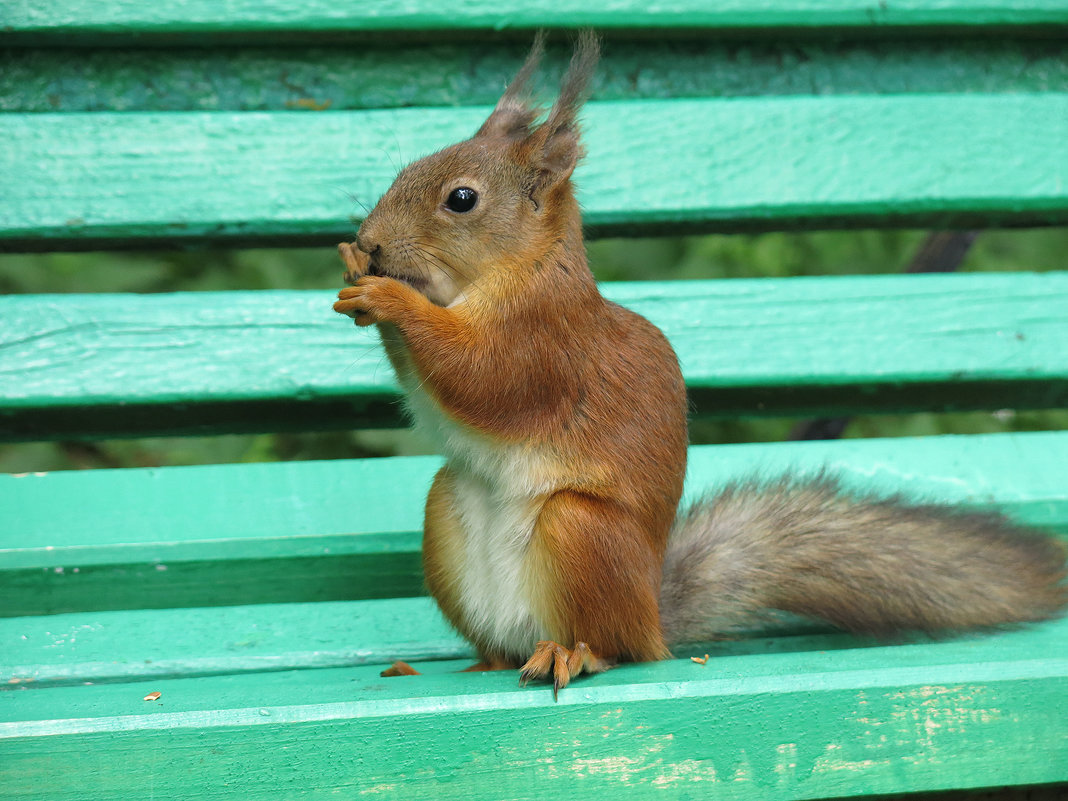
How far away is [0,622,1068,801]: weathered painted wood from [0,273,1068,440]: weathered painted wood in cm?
61

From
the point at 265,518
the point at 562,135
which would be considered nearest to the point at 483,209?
the point at 562,135

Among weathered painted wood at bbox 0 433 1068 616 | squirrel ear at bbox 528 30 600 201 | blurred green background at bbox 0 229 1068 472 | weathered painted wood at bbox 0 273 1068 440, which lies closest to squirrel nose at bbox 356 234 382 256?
squirrel ear at bbox 528 30 600 201

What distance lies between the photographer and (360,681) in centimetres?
Result: 111

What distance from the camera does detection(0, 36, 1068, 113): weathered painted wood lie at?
1.63m

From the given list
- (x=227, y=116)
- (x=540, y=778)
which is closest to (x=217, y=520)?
(x=227, y=116)

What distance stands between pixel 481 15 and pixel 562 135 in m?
0.49

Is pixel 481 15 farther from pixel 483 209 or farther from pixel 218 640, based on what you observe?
pixel 218 640

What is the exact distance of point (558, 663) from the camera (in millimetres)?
1037

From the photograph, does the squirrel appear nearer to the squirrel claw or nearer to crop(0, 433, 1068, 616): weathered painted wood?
the squirrel claw

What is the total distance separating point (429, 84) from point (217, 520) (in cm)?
80

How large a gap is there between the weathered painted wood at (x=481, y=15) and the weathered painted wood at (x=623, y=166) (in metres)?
0.13

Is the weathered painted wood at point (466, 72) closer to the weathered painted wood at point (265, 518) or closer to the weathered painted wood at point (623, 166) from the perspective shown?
the weathered painted wood at point (623, 166)

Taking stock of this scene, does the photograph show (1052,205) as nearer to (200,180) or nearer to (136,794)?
(200,180)

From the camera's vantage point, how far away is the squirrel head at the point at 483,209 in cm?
123
